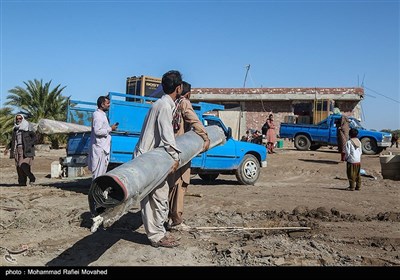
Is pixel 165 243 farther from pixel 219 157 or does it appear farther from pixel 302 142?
pixel 302 142

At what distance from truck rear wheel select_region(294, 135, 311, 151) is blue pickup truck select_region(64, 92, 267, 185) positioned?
11.0m

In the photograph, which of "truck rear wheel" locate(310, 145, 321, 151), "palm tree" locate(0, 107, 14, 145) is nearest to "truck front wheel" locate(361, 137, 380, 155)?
"truck rear wheel" locate(310, 145, 321, 151)

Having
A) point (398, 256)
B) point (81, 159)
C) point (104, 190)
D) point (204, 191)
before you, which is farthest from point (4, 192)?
point (398, 256)

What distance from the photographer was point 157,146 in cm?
512

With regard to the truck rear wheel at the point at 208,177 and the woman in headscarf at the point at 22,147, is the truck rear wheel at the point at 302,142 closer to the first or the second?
the truck rear wheel at the point at 208,177

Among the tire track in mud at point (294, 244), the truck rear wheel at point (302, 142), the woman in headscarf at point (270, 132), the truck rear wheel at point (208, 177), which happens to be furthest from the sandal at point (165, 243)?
the truck rear wheel at point (302, 142)

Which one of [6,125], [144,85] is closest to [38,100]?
[6,125]

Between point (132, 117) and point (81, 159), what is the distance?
167 cm

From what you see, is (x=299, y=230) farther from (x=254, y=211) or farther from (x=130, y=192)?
(x=130, y=192)

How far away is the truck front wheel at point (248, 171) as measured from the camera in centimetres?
1144

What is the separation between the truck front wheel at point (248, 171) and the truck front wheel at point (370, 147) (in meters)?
10.7

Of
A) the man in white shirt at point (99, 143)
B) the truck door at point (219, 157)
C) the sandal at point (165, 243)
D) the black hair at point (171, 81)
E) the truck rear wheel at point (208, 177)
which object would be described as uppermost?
the black hair at point (171, 81)

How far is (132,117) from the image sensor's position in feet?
30.8

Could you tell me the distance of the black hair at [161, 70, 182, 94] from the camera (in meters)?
5.32
